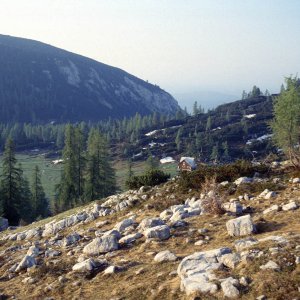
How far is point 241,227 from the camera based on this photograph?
12070mm

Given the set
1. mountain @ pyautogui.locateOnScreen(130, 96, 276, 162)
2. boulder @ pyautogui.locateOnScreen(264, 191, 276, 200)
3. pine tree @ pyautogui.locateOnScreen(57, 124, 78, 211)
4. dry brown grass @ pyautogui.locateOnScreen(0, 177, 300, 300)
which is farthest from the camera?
mountain @ pyautogui.locateOnScreen(130, 96, 276, 162)

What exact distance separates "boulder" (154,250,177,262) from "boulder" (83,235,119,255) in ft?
7.02

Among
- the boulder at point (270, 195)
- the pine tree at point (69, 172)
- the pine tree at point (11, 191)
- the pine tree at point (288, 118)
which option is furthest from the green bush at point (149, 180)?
the pine tree at point (69, 172)

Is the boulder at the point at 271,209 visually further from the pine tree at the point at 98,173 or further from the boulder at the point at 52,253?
the pine tree at the point at 98,173

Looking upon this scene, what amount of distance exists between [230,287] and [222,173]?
13613 mm

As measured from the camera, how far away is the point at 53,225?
64.7 feet

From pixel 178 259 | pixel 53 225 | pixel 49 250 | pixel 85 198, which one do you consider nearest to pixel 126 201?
pixel 53 225

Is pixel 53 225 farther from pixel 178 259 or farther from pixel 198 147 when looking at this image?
pixel 198 147

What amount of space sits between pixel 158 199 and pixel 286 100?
1312cm

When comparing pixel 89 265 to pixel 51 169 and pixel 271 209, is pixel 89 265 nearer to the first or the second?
pixel 271 209

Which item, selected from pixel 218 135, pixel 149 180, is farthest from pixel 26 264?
pixel 218 135

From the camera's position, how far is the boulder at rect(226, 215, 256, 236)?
12.0 metres

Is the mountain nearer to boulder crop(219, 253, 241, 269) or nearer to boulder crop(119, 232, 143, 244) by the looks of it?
boulder crop(119, 232, 143, 244)

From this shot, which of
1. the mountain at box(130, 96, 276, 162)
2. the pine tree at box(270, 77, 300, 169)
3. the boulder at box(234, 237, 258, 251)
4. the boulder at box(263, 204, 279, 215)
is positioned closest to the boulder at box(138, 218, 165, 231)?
the boulder at box(263, 204, 279, 215)
